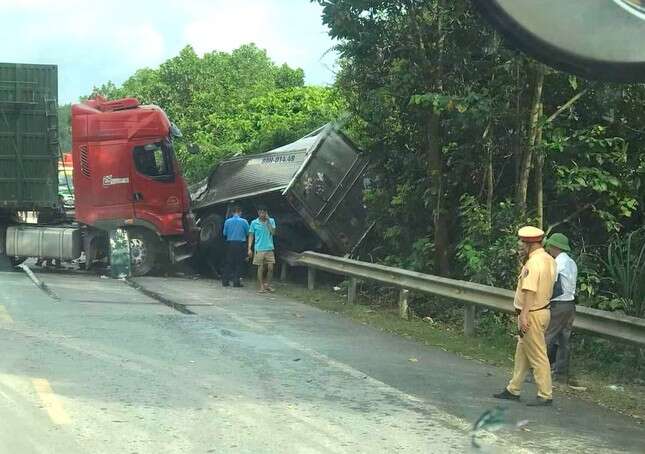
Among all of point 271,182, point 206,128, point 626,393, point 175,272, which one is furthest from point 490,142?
point 206,128

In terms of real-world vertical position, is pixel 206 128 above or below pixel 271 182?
above

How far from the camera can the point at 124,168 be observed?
16.8 meters

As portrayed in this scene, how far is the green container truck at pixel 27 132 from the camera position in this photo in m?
16.6

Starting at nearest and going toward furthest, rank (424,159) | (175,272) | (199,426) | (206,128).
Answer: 1. (199,426)
2. (424,159)
3. (175,272)
4. (206,128)

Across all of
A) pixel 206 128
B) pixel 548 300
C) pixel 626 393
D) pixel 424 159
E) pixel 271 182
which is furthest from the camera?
pixel 206 128

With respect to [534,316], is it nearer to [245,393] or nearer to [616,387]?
[616,387]

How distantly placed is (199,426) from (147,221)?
11.9 meters

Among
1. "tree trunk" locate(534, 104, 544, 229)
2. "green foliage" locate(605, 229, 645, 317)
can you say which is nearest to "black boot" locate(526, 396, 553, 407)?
"green foliage" locate(605, 229, 645, 317)

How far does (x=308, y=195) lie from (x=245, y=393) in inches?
392

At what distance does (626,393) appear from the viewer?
7625mm

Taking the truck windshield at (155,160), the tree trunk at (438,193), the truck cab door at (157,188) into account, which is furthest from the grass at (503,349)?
the truck windshield at (155,160)

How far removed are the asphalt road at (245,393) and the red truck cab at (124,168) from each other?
636cm

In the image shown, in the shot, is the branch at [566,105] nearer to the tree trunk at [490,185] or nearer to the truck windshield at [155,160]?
the tree trunk at [490,185]

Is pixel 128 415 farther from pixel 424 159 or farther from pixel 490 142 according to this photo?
pixel 424 159
